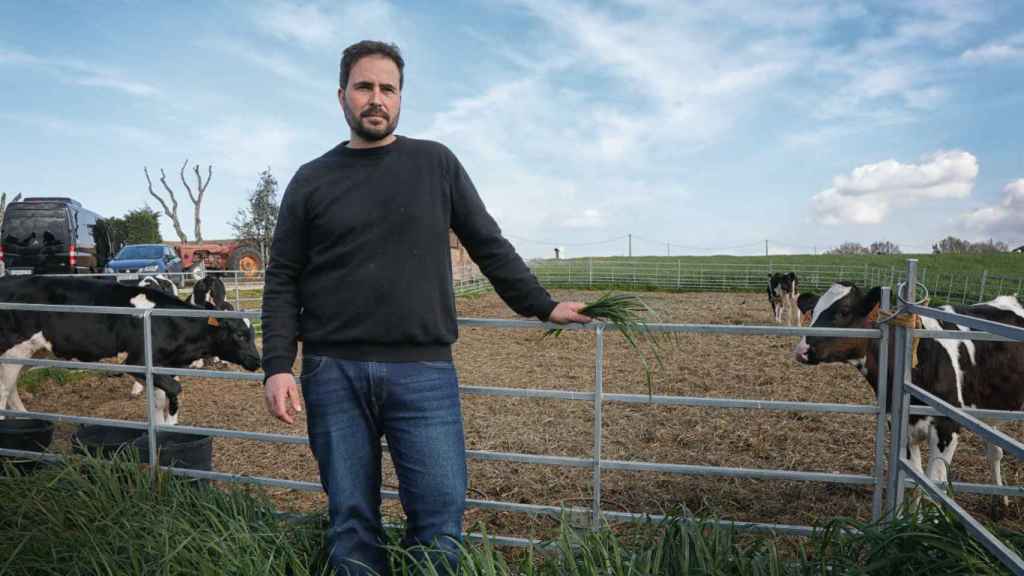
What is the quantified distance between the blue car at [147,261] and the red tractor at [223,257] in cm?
414

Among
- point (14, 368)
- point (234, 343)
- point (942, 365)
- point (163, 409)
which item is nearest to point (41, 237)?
point (14, 368)

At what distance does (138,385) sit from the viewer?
7352 millimetres

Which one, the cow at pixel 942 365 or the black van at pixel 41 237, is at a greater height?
the black van at pixel 41 237

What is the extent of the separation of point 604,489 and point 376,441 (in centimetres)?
236

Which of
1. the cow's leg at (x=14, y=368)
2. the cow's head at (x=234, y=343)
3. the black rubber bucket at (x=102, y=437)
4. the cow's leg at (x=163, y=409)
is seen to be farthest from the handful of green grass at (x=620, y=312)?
the cow's leg at (x=14, y=368)

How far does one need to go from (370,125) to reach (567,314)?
0.99 metres

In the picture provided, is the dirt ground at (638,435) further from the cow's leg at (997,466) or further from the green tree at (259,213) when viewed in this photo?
the green tree at (259,213)

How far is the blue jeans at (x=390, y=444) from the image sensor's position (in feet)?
7.35

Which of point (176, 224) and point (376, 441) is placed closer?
point (376, 441)

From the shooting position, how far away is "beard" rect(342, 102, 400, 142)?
2.24 metres

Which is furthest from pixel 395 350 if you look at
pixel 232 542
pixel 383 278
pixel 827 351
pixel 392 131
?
pixel 827 351

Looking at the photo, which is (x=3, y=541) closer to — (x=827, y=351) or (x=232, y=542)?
(x=232, y=542)

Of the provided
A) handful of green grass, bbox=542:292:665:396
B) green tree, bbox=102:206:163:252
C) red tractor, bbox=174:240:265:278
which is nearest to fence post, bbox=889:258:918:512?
handful of green grass, bbox=542:292:665:396

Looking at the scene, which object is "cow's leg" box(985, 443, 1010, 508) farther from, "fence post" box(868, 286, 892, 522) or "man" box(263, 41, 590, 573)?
"man" box(263, 41, 590, 573)
